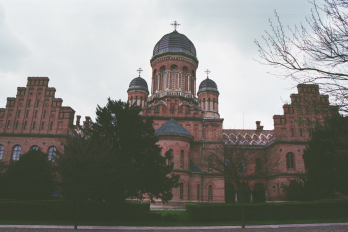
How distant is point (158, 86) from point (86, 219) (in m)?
29.9

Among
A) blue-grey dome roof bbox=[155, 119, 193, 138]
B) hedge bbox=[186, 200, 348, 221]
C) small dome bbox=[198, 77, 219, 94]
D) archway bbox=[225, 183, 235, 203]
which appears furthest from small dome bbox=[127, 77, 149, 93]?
hedge bbox=[186, 200, 348, 221]

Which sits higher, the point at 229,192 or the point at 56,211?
the point at 229,192

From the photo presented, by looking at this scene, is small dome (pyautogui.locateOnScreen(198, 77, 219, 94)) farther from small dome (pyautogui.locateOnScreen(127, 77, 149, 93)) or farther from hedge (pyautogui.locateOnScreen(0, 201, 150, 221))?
hedge (pyautogui.locateOnScreen(0, 201, 150, 221))

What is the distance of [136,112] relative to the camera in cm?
2353

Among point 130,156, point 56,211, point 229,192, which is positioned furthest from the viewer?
point 229,192

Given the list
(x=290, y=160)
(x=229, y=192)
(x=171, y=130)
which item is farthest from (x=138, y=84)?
(x=290, y=160)

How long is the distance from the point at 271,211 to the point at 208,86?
1094 inches

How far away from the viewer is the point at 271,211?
22031mm

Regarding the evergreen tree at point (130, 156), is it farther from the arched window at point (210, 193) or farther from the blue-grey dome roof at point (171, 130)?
the arched window at point (210, 193)

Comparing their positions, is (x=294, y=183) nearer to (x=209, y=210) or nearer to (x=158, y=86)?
(x=209, y=210)

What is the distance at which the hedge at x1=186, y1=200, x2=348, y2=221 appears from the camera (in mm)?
21328

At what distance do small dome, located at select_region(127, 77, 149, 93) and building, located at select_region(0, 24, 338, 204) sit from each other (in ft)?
9.84

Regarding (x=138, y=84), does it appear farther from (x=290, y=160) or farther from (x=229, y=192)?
(x=290, y=160)

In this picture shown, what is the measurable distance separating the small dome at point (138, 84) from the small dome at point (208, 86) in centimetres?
953
